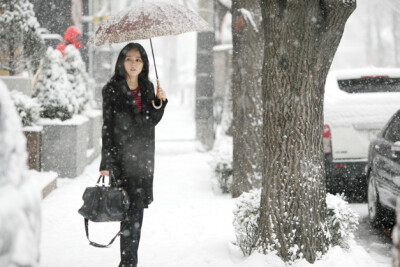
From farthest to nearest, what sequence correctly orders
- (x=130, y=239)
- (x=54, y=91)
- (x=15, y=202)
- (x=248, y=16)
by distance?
(x=54, y=91)
(x=248, y=16)
(x=130, y=239)
(x=15, y=202)

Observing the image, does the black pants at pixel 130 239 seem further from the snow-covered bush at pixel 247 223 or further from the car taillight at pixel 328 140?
the car taillight at pixel 328 140

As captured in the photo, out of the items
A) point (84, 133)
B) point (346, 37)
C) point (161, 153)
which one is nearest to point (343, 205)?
point (84, 133)

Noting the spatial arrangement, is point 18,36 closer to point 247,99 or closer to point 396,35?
point 247,99

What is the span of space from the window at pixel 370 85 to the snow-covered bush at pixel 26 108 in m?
5.28

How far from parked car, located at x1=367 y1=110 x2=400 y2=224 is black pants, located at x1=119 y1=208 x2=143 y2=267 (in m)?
3.03

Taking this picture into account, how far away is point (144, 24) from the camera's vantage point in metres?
4.79

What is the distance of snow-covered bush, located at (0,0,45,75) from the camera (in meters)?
9.36

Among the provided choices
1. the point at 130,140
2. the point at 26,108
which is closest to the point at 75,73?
the point at 26,108

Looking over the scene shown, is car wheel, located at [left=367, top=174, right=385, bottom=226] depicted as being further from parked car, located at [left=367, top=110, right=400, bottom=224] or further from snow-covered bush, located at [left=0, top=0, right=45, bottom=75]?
snow-covered bush, located at [left=0, top=0, right=45, bottom=75]

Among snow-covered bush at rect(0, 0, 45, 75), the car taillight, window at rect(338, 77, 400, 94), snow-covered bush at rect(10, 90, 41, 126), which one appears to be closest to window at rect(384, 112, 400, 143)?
the car taillight

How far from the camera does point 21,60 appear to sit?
9.78 m

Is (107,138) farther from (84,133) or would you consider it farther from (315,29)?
(84,133)

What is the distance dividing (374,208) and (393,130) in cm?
104

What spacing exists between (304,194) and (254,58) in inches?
128
